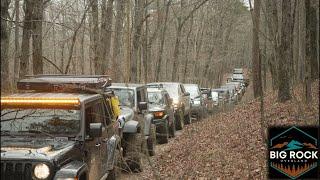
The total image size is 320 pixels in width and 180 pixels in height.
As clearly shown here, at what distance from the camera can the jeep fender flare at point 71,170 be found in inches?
260

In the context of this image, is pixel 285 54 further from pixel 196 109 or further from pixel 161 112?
pixel 196 109

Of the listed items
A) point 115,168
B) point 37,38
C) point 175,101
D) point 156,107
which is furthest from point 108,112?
point 175,101

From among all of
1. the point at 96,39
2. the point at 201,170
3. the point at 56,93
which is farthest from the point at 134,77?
the point at 56,93

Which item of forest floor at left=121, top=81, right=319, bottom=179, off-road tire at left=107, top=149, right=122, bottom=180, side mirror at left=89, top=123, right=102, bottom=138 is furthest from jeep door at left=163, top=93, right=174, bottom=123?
side mirror at left=89, top=123, right=102, bottom=138

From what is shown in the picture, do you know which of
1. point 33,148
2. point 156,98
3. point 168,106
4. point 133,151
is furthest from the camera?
point 168,106

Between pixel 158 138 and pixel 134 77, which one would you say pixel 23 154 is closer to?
pixel 158 138

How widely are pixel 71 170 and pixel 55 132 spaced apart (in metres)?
0.95

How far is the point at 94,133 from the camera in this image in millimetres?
7367

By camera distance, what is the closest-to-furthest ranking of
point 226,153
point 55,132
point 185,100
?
point 55,132 → point 226,153 → point 185,100

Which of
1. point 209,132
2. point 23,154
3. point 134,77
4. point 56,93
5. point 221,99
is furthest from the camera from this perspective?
point 221,99

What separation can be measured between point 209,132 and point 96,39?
8723mm

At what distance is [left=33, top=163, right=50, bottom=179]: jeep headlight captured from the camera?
6528mm

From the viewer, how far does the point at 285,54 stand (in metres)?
15.9

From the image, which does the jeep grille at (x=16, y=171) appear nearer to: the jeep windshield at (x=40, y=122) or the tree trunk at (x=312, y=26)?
Answer: the jeep windshield at (x=40, y=122)
